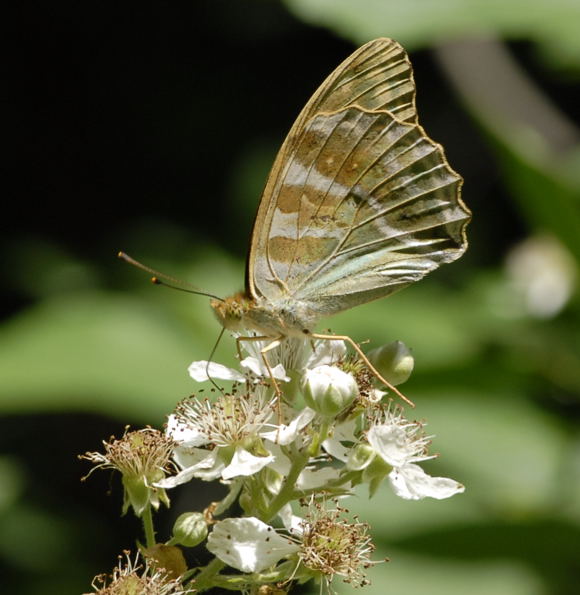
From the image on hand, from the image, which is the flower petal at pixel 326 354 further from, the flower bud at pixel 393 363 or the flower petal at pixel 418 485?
the flower petal at pixel 418 485

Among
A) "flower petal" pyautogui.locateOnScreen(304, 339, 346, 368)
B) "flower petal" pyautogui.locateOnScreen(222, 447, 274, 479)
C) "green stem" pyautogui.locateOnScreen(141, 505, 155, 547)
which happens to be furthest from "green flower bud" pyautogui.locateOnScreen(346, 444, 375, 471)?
"green stem" pyautogui.locateOnScreen(141, 505, 155, 547)

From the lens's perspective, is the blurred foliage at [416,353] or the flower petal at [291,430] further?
the blurred foliage at [416,353]

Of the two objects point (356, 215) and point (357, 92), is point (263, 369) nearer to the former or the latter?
point (356, 215)

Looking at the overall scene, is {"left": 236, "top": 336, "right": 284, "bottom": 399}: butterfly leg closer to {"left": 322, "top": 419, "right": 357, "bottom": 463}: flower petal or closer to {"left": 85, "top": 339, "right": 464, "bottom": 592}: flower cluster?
{"left": 85, "top": 339, "right": 464, "bottom": 592}: flower cluster

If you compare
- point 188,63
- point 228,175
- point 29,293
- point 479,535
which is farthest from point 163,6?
point 479,535

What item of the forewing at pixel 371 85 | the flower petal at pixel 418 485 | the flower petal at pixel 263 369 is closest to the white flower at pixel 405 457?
the flower petal at pixel 418 485

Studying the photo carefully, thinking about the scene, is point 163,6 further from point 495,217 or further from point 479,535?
point 479,535

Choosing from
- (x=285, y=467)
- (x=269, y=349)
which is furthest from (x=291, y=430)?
(x=269, y=349)
